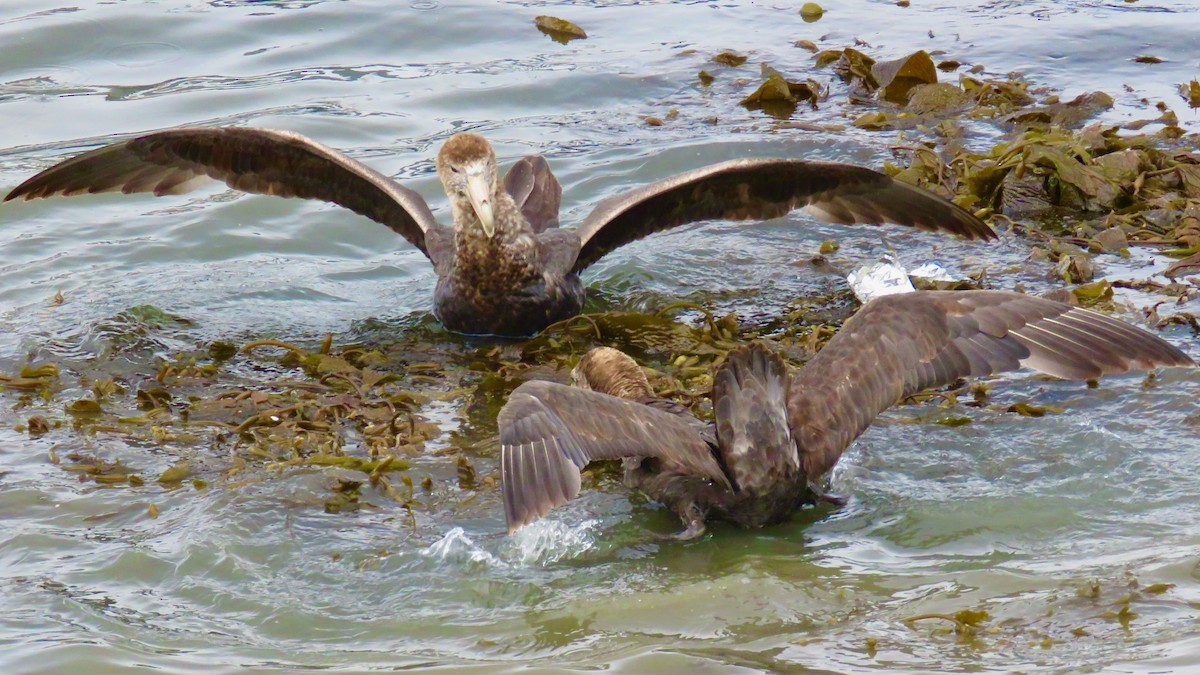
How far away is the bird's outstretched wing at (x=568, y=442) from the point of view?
15.3 feet

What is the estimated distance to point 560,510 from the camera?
5.54 meters

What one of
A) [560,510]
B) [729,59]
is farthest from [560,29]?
[560,510]

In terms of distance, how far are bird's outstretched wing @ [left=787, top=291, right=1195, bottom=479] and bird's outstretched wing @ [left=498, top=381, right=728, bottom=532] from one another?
1.52 ft

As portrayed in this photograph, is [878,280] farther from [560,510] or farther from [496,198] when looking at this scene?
[560,510]

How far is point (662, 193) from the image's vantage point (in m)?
7.78

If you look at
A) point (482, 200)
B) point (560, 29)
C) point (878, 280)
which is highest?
point (560, 29)

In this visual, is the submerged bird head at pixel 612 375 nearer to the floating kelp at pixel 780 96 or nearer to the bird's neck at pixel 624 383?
the bird's neck at pixel 624 383

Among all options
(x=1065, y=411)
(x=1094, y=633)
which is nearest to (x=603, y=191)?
(x=1065, y=411)

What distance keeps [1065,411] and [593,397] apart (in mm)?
2172

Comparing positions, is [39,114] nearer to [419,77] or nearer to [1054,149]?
[419,77]

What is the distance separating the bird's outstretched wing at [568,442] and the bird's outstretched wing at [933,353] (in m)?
0.46

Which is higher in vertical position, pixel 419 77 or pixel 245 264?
pixel 419 77

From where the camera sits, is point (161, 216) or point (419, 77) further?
point (419, 77)

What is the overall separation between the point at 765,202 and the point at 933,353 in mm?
2722
